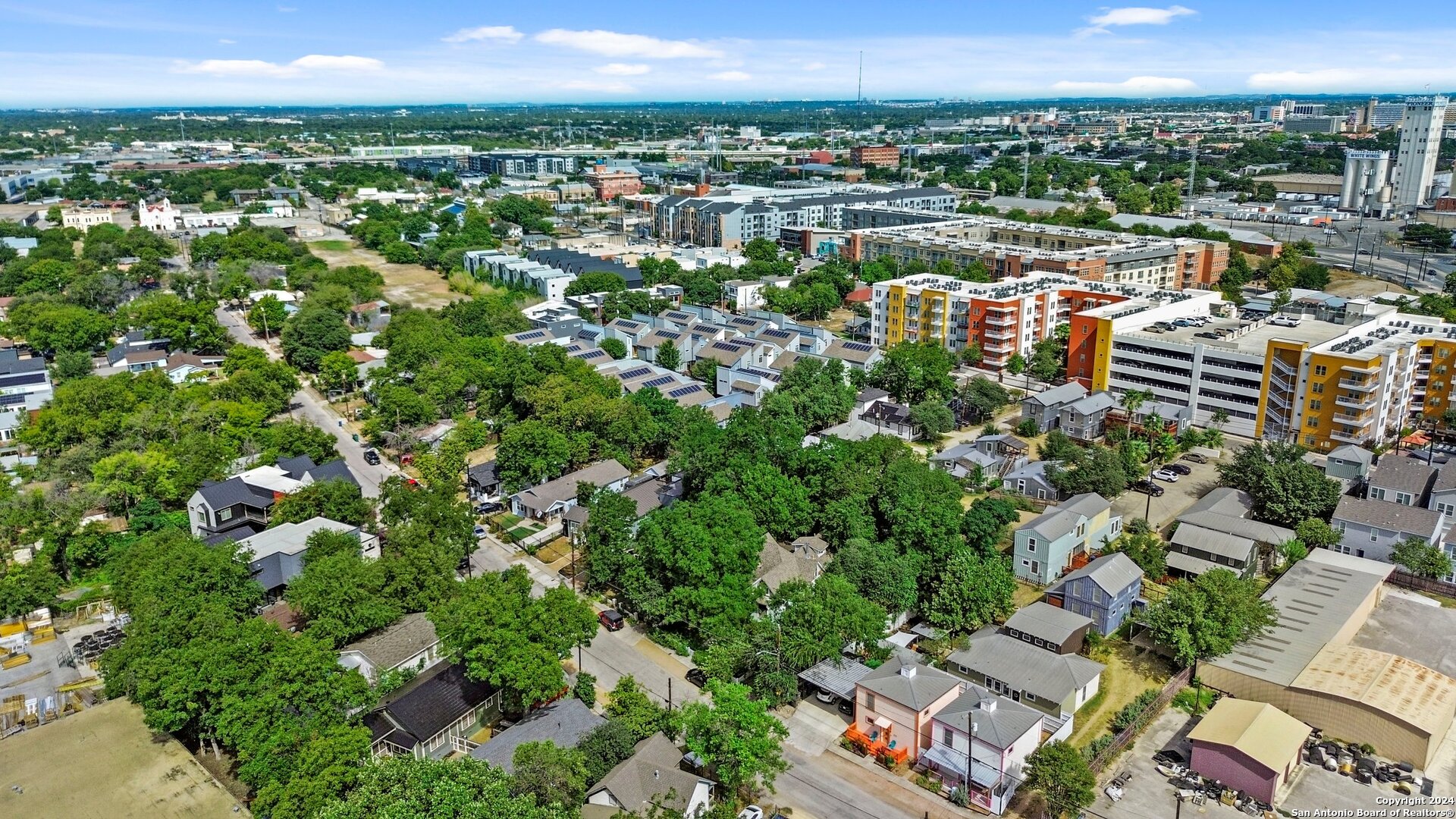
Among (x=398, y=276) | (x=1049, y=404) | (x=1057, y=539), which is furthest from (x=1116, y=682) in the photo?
(x=398, y=276)

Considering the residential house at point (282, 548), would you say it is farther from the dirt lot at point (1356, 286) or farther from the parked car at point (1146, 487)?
the dirt lot at point (1356, 286)

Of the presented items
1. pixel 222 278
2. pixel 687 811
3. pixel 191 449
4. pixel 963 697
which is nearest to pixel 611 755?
pixel 687 811

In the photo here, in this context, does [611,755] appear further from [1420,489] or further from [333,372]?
[333,372]


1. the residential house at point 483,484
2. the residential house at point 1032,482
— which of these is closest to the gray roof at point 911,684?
the residential house at point 1032,482

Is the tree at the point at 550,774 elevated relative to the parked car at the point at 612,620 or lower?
elevated

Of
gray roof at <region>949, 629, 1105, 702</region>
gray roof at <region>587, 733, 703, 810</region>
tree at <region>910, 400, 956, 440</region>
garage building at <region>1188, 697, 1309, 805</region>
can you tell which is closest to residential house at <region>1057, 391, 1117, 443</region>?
tree at <region>910, 400, 956, 440</region>

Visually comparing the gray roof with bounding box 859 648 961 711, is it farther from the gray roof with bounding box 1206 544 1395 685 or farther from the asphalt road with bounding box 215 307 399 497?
the asphalt road with bounding box 215 307 399 497

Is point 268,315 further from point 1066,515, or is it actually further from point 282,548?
point 1066,515
